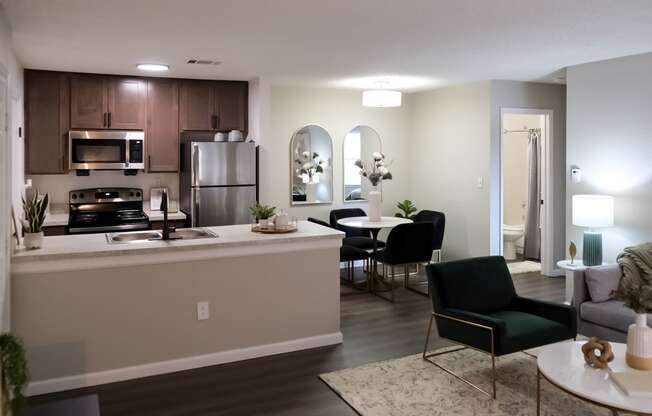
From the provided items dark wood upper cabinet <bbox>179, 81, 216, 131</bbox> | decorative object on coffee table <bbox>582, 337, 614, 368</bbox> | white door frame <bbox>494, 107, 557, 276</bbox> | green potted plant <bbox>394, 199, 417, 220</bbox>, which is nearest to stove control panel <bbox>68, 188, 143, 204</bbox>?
dark wood upper cabinet <bbox>179, 81, 216, 131</bbox>

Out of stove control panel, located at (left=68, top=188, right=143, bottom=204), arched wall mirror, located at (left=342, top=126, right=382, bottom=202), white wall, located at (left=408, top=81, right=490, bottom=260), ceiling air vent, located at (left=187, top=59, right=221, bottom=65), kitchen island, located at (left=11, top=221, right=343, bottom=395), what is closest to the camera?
kitchen island, located at (left=11, top=221, right=343, bottom=395)

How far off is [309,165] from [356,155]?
2.32ft

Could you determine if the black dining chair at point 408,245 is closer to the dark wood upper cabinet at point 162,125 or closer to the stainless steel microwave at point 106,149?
the dark wood upper cabinet at point 162,125

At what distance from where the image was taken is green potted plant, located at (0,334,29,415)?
1.79m

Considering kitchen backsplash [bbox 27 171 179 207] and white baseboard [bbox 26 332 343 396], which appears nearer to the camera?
white baseboard [bbox 26 332 343 396]

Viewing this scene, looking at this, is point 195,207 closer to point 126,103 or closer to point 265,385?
point 126,103

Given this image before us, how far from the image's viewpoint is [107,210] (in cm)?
591

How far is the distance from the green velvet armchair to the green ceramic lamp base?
1.39 m

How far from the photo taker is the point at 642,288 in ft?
9.18

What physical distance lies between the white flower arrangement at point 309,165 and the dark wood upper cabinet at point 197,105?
3.92 feet

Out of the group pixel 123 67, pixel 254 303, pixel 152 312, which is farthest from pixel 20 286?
pixel 123 67

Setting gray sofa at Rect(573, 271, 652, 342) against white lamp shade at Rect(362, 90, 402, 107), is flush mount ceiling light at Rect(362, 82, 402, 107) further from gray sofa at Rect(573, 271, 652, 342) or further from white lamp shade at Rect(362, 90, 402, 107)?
gray sofa at Rect(573, 271, 652, 342)

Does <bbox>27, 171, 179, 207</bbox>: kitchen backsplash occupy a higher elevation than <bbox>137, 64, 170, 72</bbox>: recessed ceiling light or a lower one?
lower

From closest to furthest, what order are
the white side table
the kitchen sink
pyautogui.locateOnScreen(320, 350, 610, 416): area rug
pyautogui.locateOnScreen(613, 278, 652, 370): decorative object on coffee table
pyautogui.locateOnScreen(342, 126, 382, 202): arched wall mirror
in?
pyautogui.locateOnScreen(613, 278, 652, 370): decorative object on coffee table, pyautogui.locateOnScreen(320, 350, 610, 416): area rug, the kitchen sink, the white side table, pyautogui.locateOnScreen(342, 126, 382, 202): arched wall mirror
